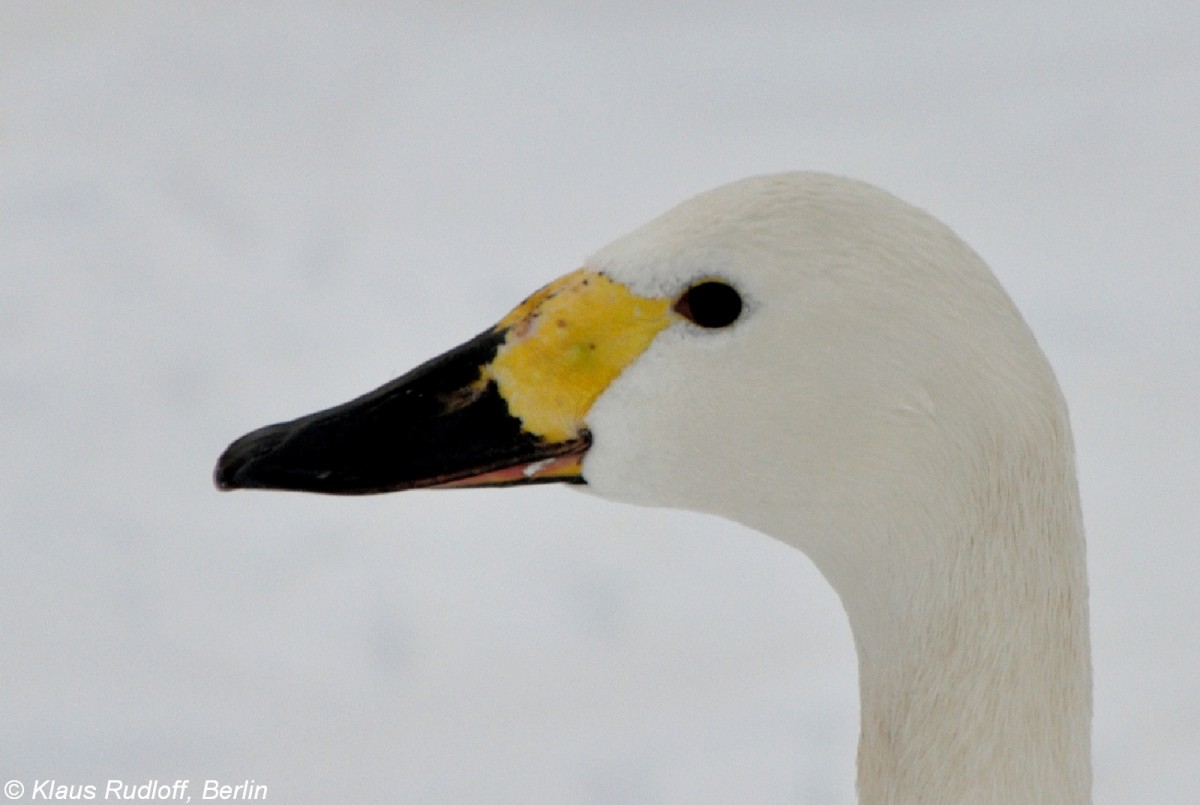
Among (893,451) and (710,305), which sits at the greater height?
(710,305)

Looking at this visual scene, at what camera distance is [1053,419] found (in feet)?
3.40

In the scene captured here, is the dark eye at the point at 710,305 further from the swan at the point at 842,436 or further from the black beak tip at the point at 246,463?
the black beak tip at the point at 246,463

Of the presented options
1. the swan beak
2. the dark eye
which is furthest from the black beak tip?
the dark eye

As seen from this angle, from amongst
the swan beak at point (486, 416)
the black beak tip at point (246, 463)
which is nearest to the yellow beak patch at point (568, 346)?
the swan beak at point (486, 416)

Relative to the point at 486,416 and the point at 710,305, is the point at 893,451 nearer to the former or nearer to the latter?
the point at 710,305

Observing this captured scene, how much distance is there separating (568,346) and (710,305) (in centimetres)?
11

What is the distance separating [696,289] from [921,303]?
0.15 meters

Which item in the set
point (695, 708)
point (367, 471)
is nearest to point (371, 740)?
point (695, 708)

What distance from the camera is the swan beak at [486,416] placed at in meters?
1.08

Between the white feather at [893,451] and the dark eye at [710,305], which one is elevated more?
the dark eye at [710,305]

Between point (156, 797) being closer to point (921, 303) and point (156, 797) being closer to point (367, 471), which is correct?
point (367, 471)

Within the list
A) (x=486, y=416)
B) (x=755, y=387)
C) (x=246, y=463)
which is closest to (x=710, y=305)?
(x=755, y=387)

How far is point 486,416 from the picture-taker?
1.13 meters

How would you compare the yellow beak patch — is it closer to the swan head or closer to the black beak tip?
the swan head
